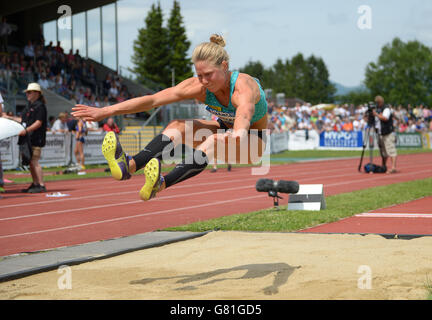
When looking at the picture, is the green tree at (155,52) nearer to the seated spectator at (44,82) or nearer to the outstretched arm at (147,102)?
the seated spectator at (44,82)

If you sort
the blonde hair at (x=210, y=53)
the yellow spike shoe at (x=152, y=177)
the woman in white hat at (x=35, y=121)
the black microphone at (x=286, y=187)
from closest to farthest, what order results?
the yellow spike shoe at (x=152, y=177) → the blonde hair at (x=210, y=53) → the black microphone at (x=286, y=187) → the woman in white hat at (x=35, y=121)

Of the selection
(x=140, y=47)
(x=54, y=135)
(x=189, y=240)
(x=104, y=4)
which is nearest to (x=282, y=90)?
(x=140, y=47)

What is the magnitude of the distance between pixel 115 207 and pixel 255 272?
5.59m

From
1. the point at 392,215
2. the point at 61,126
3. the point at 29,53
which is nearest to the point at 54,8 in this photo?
the point at 29,53

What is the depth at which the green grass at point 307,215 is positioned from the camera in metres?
7.82

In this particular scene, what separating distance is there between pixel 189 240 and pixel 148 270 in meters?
1.60

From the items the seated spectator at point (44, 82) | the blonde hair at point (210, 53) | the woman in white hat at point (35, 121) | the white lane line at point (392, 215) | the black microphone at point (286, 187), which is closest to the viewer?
the blonde hair at point (210, 53)

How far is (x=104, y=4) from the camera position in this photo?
3288 centimetres

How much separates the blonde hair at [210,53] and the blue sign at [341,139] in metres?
31.3

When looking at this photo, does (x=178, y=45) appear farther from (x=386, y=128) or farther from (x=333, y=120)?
(x=386, y=128)

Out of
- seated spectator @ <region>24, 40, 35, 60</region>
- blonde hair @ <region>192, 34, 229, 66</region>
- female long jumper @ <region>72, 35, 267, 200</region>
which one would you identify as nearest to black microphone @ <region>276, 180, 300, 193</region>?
female long jumper @ <region>72, 35, 267, 200</region>

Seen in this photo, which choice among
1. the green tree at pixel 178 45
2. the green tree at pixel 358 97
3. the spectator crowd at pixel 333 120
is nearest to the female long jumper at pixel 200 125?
the spectator crowd at pixel 333 120

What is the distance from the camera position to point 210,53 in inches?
193

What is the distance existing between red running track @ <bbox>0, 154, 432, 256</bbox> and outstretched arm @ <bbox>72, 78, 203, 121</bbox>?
2153 millimetres
